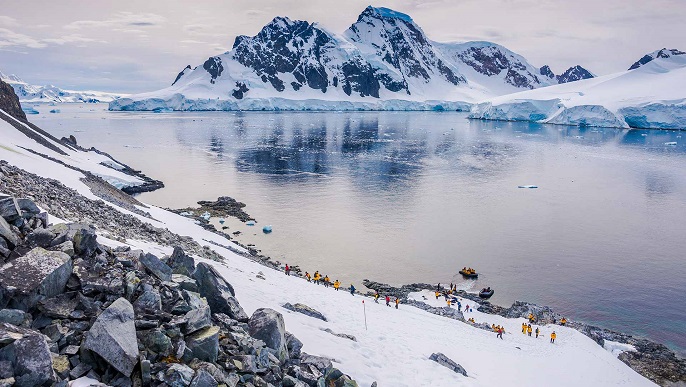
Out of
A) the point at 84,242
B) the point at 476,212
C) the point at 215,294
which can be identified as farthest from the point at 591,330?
the point at 84,242

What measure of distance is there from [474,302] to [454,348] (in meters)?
12.1

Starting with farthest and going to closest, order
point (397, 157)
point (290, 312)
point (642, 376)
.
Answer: point (397, 157) < point (642, 376) < point (290, 312)

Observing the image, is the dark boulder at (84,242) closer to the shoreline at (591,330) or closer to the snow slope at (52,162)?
the shoreline at (591,330)

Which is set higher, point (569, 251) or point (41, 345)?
point (41, 345)

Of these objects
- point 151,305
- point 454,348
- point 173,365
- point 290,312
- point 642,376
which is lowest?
point 642,376

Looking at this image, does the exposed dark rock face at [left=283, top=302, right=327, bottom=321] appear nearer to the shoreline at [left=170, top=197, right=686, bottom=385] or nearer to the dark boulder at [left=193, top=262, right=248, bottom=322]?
the dark boulder at [left=193, top=262, right=248, bottom=322]

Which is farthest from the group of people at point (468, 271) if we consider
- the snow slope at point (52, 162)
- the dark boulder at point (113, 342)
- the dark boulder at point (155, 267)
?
the dark boulder at point (113, 342)

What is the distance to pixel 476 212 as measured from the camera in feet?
175

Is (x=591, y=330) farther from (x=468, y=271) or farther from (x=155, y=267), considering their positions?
(x=155, y=267)

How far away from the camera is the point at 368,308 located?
2464cm

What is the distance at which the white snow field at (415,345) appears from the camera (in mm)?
15719

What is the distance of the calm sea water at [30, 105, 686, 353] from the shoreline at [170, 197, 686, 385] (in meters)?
1.41

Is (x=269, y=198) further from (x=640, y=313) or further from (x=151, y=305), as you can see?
(x=151, y=305)

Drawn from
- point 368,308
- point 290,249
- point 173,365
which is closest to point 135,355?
point 173,365
